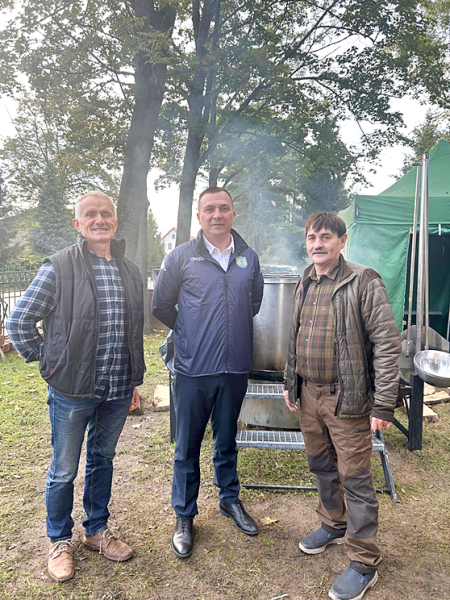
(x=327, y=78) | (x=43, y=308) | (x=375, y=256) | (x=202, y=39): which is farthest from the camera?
(x=327, y=78)

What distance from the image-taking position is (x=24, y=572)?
2.30 meters

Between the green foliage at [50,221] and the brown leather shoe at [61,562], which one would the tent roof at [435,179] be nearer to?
the brown leather shoe at [61,562]

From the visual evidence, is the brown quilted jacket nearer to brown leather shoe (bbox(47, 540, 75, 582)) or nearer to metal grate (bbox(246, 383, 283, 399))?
metal grate (bbox(246, 383, 283, 399))

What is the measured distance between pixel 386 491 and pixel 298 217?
30757 mm

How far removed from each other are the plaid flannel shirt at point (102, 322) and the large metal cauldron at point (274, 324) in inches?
59.4

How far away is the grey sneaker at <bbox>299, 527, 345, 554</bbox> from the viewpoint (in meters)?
2.48

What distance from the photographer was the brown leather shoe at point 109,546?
239cm

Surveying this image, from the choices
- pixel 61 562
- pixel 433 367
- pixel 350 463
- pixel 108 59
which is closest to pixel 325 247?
pixel 350 463

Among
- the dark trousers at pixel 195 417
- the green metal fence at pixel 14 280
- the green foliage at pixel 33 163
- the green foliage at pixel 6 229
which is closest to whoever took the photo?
the dark trousers at pixel 195 417

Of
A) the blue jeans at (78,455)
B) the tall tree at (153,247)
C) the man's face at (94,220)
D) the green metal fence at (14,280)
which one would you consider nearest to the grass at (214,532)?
the blue jeans at (78,455)

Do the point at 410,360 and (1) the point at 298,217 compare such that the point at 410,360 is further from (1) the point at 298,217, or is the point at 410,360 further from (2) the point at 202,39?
(1) the point at 298,217

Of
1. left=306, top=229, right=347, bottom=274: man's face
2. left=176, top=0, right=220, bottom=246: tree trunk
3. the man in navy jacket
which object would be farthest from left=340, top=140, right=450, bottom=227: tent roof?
left=176, top=0, right=220, bottom=246: tree trunk

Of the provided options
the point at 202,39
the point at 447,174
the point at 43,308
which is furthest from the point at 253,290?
the point at 202,39

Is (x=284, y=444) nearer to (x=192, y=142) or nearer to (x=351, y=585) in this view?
(x=351, y=585)
